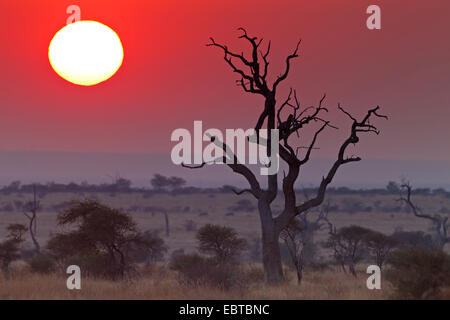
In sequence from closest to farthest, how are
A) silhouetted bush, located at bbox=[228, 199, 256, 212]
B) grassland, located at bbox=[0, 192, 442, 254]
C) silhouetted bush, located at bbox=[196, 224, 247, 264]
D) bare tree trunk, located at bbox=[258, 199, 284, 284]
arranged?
bare tree trunk, located at bbox=[258, 199, 284, 284], silhouetted bush, located at bbox=[196, 224, 247, 264], grassland, located at bbox=[0, 192, 442, 254], silhouetted bush, located at bbox=[228, 199, 256, 212]

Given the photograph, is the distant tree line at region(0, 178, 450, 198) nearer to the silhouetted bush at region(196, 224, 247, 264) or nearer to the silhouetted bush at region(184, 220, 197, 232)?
the silhouetted bush at region(184, 220, 197, 232)

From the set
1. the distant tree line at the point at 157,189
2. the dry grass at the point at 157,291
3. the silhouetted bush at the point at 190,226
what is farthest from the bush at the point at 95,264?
the distant tree line at the point at 157,189

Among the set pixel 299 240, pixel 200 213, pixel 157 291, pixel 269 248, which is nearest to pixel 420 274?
pixel 269 248

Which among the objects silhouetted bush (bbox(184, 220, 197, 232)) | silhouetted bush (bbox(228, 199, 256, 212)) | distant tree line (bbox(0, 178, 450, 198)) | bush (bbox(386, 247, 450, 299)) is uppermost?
distant tree line (bbox(0, 178, 450, 198))

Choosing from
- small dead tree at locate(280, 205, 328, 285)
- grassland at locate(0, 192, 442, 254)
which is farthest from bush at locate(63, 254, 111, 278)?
grassland at locate(0, 192, 442, 254)

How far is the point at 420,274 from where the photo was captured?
1767 cm

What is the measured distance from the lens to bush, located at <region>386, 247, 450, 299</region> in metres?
17.4

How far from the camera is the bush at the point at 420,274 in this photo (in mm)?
17422

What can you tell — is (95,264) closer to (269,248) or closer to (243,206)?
(269,248)

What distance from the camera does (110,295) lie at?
18500mm

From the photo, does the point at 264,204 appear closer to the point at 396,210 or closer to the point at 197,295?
the point at 197,295

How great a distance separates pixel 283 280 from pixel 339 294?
144 inches

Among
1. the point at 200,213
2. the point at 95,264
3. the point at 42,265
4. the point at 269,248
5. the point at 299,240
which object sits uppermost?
the point at 269,248

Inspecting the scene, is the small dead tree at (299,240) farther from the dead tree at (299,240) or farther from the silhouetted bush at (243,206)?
the silhouetted bush at (243,206)
